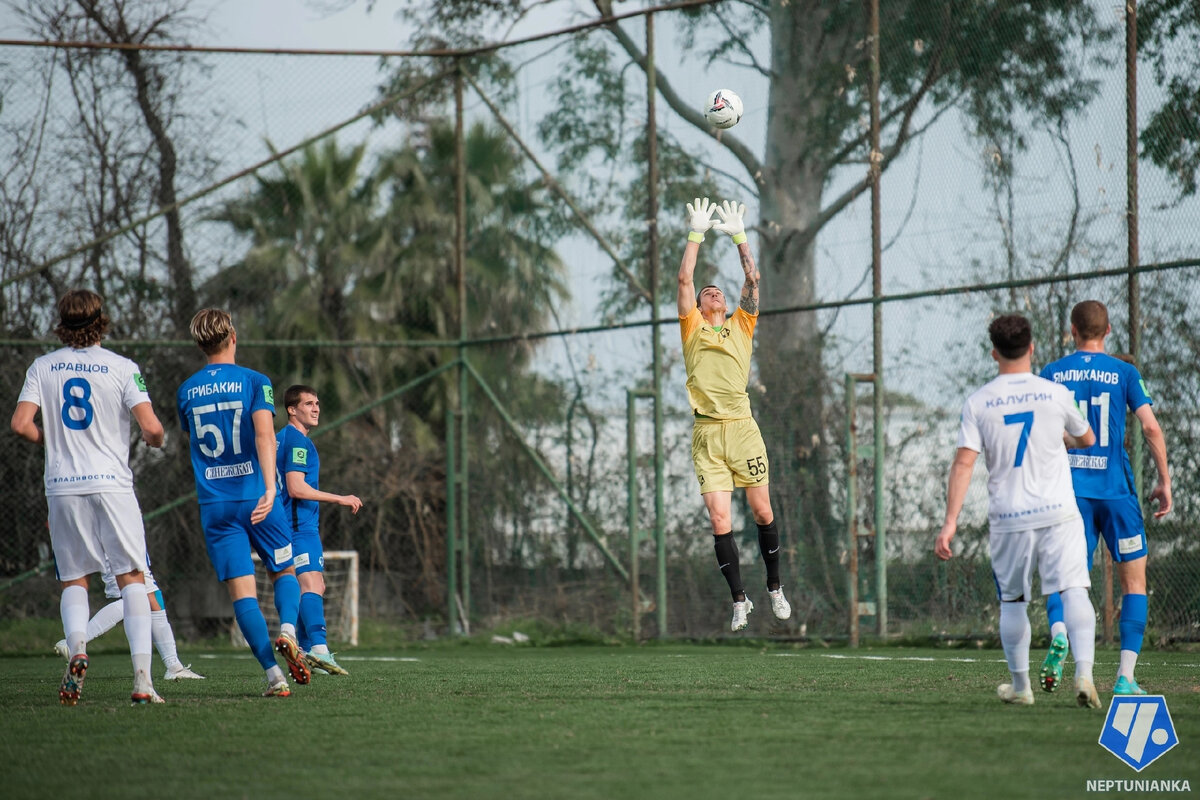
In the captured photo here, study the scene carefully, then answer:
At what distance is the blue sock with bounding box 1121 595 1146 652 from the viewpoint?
576cm

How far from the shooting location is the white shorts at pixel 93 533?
6172mm

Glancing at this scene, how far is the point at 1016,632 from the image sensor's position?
18.0 ft

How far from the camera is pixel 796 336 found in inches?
441

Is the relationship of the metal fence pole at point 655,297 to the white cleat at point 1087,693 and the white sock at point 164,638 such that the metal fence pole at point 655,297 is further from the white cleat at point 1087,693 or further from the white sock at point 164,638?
the white cleat at point 1087,693

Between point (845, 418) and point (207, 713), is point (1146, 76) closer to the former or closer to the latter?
point (845, 418)

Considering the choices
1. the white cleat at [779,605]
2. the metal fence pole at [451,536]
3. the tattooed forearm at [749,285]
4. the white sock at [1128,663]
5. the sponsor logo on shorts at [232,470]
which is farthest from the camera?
the metal fence pole at [451,536]

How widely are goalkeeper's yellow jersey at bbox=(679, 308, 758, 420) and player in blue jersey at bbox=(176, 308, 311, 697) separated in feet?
10.8

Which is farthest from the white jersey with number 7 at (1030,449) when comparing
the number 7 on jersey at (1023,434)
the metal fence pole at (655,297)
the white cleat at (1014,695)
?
the metal fence pole at (655,297)

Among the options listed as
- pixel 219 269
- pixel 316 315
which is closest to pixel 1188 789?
pixel 219 269

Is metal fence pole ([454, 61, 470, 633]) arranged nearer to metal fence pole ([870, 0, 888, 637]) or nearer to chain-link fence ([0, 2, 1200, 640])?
chain-link fence ([0, 2, 1200, 640])

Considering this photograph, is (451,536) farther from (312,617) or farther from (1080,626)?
(1080,626)

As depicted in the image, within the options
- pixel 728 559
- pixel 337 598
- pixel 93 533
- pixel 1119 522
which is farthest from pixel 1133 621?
pixel 337 598

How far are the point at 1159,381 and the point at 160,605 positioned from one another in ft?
22.9

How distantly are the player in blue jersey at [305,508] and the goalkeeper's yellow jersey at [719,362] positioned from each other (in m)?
2.39
